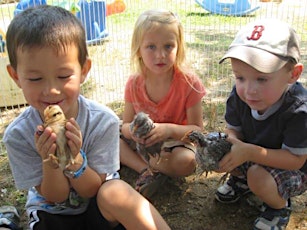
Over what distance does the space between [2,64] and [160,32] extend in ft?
5.30

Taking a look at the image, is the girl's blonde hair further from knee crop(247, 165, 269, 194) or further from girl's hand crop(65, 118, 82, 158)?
girl's hand crop(65, 118, 82, 158)

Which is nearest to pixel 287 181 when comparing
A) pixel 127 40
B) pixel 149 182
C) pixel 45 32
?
pixel 149 182

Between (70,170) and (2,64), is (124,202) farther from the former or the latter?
(2,64)

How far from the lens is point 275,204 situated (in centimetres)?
172

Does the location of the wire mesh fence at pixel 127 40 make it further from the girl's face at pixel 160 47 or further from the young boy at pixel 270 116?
the young boy at pixel 270 116

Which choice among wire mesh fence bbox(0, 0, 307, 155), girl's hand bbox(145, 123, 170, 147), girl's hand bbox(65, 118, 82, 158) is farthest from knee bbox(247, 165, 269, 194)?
wire mesh fence bbox(0, 0, 307, 155)

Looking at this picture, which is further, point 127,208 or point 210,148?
point 210,148

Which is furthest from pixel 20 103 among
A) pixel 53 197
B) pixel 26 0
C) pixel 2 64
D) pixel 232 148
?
pixel 232 148

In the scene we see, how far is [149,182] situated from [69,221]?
54 cm

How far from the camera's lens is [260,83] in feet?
5.13

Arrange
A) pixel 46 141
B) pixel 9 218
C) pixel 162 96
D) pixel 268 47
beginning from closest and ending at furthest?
1. pixel 46 141
2. pixel 268 47
3. pixel 9 218
4. pixel 162 96

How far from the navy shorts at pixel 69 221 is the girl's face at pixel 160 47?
81cm

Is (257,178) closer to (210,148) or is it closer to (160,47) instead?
(210,148)

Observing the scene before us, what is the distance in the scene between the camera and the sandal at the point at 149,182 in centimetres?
203
